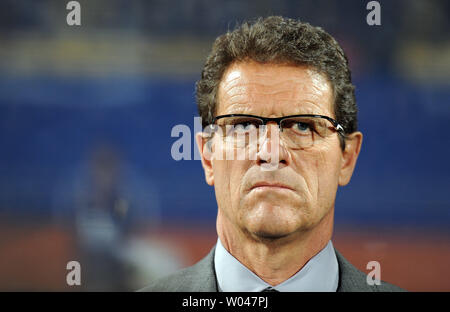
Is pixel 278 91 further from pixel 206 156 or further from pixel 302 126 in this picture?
pixel 206 156

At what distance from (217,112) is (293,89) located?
28 centimetres

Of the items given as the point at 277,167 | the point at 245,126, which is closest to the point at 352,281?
the point at 277,167

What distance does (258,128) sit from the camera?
1.64 m

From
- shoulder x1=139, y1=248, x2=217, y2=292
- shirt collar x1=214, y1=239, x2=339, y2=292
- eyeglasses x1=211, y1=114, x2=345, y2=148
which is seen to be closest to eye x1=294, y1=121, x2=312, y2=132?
eyeglasses x1=211, y1=114, x2=345, y2=148

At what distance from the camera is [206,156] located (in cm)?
185

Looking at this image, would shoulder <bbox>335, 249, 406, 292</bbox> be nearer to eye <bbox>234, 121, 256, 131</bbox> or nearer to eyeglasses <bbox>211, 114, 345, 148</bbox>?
eyeglasses <bbox>211, 114, 345, 148</bbox>

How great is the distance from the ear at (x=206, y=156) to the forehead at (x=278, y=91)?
189 mm

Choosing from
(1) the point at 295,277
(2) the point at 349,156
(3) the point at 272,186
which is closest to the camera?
(3) the point at 272,186

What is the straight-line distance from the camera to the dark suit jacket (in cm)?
172

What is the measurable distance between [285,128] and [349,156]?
305 mm

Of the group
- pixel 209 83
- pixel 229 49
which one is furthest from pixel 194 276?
pixel 229 49
